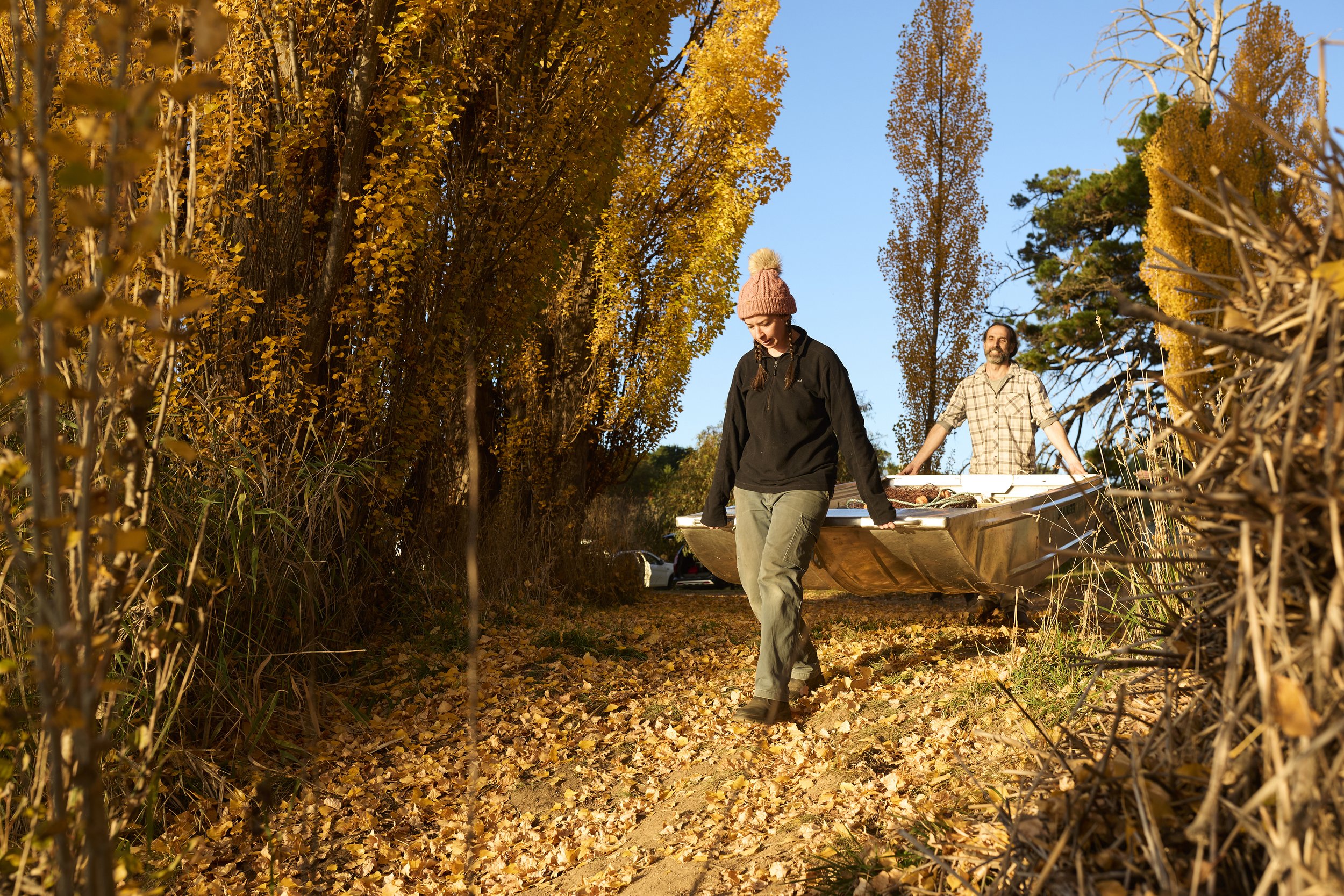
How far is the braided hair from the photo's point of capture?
4.74 m

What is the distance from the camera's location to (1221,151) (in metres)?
17.0

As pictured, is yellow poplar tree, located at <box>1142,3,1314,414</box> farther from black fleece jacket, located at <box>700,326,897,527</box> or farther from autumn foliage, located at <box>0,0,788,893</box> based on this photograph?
black fleece jacket, located at <box>700,326,897,527</box>

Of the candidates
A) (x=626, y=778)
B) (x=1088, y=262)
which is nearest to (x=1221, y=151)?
(x=1088, y=262)

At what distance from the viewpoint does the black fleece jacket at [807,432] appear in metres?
4.66

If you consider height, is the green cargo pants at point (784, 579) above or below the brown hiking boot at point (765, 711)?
above

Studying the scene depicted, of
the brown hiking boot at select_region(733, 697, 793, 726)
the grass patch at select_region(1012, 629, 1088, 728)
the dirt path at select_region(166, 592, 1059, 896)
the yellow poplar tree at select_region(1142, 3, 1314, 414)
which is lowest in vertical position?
the dirt path at select_region(166, 592, 1059, 896)

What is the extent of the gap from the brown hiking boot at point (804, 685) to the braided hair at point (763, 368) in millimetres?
1420

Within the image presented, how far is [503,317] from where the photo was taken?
7.32m

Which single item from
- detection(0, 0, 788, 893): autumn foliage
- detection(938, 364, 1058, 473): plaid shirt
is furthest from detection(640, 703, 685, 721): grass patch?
detection(938, 364, 1058, 473): plaid shirt

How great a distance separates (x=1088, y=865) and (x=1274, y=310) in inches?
36.3

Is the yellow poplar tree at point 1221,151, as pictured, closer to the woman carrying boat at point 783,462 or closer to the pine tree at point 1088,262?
the pine tree at point 1088,262

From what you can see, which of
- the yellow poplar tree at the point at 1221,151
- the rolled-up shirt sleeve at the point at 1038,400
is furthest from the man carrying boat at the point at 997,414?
the yellow poplar tree at the point at 1221,151

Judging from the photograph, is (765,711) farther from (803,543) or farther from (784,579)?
(803,543)

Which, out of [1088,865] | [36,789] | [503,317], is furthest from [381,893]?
[503,317]
